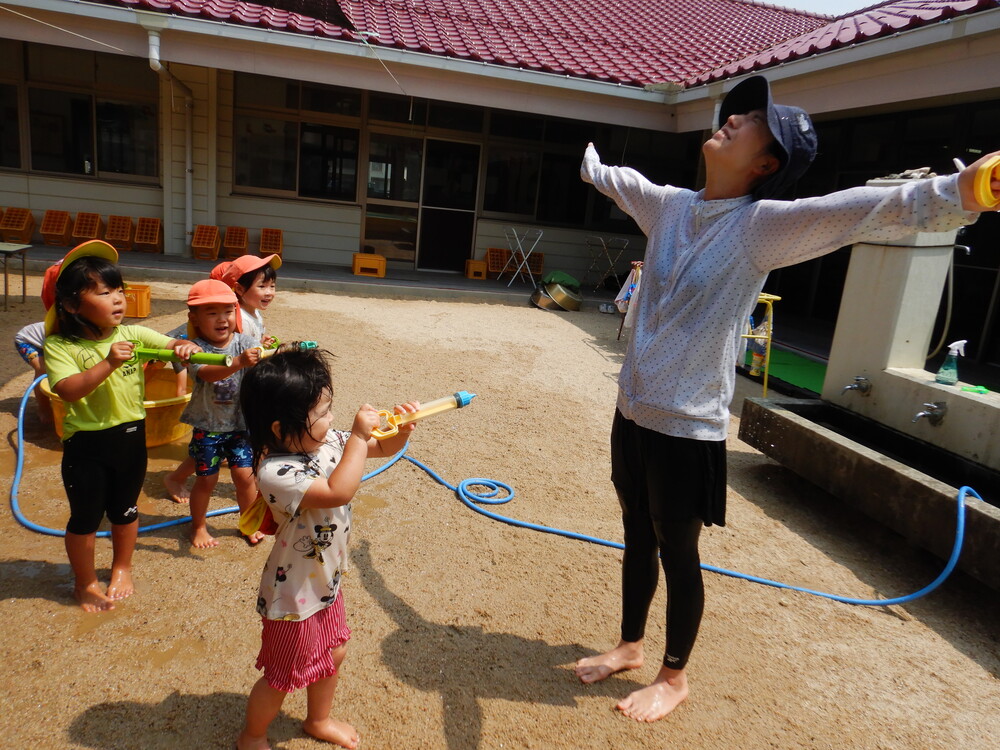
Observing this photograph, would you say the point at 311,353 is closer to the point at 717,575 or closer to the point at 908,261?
the point at 717,575

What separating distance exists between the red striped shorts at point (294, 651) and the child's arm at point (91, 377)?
0.96 meters

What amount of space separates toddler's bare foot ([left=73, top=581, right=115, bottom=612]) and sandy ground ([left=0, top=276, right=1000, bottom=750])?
0.12ft

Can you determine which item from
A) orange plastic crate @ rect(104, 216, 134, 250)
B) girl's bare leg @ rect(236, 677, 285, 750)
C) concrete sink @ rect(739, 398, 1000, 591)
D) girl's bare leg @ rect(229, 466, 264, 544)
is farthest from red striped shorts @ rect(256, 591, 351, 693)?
orange plastic crate @ rect(104, 216, 134, 250)

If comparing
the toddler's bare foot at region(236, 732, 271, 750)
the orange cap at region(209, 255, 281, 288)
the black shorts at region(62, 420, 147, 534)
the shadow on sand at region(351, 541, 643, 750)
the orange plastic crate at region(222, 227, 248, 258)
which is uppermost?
the orange cap at region(209, 255, 281, 288)

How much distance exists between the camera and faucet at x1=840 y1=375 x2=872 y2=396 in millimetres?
4156

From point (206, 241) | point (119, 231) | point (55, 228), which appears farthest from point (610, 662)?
point (55, 228)

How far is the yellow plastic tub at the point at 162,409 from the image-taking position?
11.6ft

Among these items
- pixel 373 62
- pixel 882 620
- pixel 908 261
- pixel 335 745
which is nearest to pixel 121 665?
pixel 335 745

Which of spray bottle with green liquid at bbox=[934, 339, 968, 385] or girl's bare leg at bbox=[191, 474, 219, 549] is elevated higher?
spray bottle with green liquid at bbox=[934, 339, 968, 385]

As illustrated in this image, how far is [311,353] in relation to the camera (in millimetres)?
1711

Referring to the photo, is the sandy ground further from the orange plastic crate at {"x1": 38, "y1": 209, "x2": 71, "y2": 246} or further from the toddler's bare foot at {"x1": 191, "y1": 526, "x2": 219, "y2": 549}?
the orange plastic crate at {"x1": 38, "y1": 209, "x2": 71, "y2": 246}

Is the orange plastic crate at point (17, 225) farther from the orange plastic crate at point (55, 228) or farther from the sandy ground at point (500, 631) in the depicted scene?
the sandy ground at point (500, 631)

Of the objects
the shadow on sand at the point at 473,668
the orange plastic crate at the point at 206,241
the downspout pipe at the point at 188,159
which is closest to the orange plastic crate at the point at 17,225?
the downspout pipe at the point at 188,159

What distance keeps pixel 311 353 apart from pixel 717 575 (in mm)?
2196
